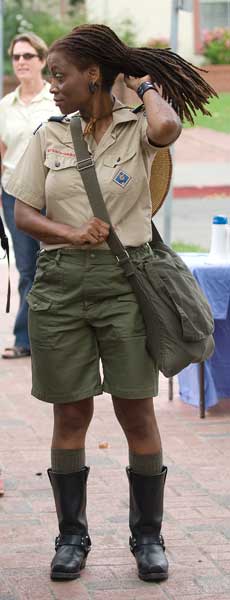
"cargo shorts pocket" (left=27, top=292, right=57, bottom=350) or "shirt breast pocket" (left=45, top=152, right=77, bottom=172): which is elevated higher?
"shirt breast pocket" (left=45, top=152, right=77, bottom=172)

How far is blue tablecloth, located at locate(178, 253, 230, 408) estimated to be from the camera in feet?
23.3

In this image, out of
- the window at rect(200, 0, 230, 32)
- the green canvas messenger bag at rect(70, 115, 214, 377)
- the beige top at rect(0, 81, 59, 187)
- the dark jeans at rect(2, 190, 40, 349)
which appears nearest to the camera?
the green canvas messenger bag at rect(70, 115, 214, 377)

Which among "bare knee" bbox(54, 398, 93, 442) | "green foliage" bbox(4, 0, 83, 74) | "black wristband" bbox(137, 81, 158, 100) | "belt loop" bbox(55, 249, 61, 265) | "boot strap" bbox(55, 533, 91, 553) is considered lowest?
"green foliage" bbox(4, 0, 83, 74)

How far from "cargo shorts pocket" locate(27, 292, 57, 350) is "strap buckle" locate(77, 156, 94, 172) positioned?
49 centimetres

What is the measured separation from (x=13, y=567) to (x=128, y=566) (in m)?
0.42

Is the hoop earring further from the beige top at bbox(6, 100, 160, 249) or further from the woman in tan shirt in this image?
the beige top at bbox(6, 100, 160, 249)

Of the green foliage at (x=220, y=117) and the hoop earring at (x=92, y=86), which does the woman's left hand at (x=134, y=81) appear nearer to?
the hoop earring at (x=92, y=86)

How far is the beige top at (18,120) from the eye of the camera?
28.3 ft

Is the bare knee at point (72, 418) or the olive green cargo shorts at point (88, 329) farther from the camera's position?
the bare knee at point (72, 418)

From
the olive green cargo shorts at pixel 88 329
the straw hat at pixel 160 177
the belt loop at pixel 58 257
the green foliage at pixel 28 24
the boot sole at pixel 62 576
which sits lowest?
the green foliage at pixel 28 24

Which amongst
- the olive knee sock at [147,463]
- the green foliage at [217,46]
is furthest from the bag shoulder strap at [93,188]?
the green foliage at [217,46]

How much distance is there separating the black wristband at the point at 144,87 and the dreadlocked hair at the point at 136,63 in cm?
5

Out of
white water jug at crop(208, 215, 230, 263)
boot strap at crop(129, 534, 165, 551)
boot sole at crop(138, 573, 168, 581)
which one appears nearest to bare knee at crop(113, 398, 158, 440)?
boot strap at crop(129, 534, 165, 551)

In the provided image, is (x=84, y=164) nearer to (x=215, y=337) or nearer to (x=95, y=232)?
(x=95, y=232)
